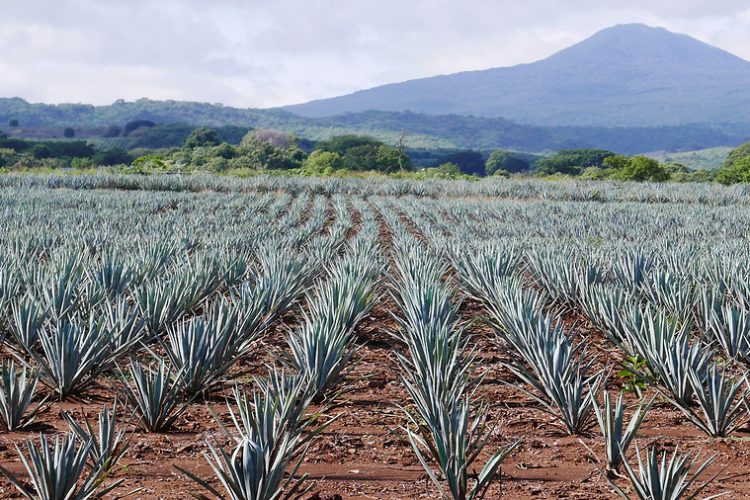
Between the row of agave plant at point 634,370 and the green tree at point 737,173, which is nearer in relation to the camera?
the row of agave plant at point 634,370

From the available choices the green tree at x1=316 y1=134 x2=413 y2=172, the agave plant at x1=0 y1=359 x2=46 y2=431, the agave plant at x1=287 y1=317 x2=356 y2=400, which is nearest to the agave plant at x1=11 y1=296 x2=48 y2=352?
the agave plant at x1=0 y1=359 x2=46 y2=431

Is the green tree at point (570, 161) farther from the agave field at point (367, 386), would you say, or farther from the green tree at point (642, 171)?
the agave field at point (367, 386)

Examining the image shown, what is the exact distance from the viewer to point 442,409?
221cm

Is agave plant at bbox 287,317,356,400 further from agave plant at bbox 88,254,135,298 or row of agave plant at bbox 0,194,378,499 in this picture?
agave plant at bbox 88,254,135,298

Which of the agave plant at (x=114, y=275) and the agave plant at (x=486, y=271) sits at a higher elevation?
the agave plant at (x=114, y=275)

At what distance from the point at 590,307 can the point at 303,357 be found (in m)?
2.54

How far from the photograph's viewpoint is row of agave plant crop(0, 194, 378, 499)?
1932mm

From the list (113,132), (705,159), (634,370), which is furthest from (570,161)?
(634,370)

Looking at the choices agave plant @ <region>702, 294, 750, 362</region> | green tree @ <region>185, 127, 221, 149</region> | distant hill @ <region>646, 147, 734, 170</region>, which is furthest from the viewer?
distant hill @ <region>646, 147, 734, 170</region>

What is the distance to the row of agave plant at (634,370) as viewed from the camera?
2387 millimetres

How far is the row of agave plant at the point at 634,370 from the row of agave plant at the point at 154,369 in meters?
1.02

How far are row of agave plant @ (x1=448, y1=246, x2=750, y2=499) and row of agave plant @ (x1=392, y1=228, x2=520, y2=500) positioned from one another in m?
0.31

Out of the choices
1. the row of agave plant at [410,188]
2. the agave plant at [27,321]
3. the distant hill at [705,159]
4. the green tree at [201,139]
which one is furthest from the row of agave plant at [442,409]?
the distant hill at [705,159]

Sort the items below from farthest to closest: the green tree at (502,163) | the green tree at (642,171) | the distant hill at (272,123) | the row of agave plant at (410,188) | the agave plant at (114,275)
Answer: the distant hill at (272,123) → the green tree at (502,163) → the green tree at (642,171) → the row of agave plant at (410,188) → the agave plant at (114,275)
